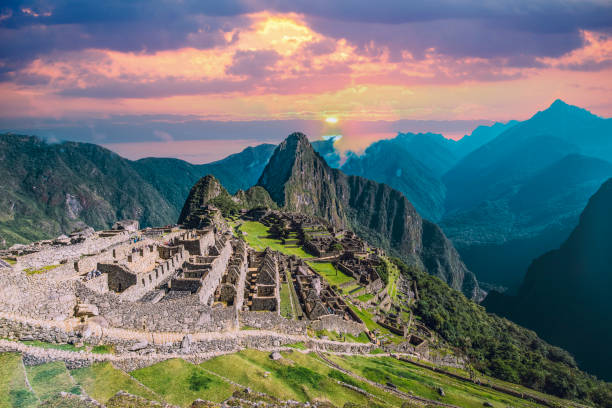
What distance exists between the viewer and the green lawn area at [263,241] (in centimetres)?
7312

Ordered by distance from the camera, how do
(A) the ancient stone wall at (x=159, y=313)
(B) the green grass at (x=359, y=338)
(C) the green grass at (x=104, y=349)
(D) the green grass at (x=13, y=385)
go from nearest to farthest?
(D) the green grass at (x=13, y=385), (C) the green grass at (x=104, y=349), (A) the ancient stone wall at (x=159, y=313), (B) the green grass at (x=359, y=338)

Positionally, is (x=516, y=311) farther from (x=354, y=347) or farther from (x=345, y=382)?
(x=345, y=382)

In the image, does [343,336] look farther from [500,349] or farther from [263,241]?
[500,349]

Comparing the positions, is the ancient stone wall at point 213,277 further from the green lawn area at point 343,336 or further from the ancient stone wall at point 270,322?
the green lawn area at point 343,336

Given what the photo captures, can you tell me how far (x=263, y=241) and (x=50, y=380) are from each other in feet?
210

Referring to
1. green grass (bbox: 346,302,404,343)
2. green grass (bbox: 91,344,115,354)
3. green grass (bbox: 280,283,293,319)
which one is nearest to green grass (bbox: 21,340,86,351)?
green grass (bbox: 91,344,115,354)

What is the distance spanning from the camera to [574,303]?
161375 millimetres

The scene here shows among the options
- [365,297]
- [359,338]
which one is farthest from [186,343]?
[365,297]

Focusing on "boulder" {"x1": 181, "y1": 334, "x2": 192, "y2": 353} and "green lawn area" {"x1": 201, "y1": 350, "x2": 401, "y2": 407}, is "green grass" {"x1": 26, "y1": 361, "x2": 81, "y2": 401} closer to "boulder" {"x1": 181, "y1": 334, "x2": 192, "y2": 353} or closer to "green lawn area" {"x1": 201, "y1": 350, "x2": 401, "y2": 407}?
"boulder" {"x1": 181, "y1": 334, "x2": 192, "y2": 353}

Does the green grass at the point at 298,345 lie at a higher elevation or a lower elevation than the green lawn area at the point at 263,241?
higher

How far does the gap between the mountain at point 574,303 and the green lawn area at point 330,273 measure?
343 ft

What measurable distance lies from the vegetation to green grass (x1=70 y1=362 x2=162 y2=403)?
57750mm

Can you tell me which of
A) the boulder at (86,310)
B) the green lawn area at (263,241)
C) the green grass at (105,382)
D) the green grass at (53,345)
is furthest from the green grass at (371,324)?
the green grass at (53,345)

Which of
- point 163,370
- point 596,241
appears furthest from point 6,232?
point 596,241
